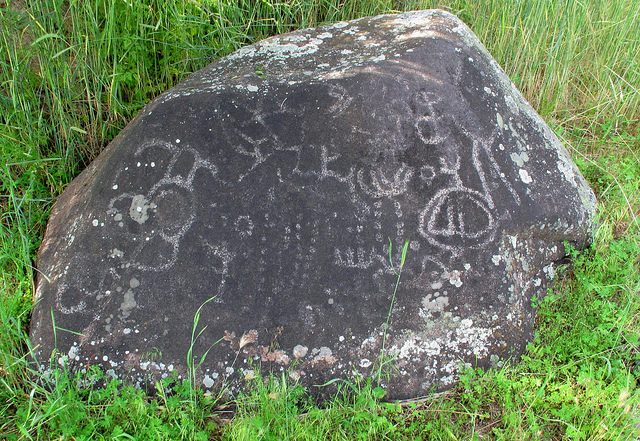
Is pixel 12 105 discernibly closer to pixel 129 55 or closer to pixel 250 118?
pixel 129 55

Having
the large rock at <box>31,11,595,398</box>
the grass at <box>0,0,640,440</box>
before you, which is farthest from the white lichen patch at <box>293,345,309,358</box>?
the grass at <box>0,0,640,440</box>

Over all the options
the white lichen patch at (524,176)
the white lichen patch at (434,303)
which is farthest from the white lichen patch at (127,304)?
the white lichen patch at (524,176)

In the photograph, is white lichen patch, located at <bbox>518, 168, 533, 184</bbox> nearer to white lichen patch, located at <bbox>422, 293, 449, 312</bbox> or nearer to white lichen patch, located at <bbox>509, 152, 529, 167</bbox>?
white lichen patch, located at <bbox>509, 152, 529, 167</bbox>

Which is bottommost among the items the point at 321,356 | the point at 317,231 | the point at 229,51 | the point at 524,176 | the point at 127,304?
the point at 321,356

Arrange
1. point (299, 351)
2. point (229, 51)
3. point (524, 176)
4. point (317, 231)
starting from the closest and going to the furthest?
point (299, 351)
point (317, 231)
point (524, 176)
point (229, 51)

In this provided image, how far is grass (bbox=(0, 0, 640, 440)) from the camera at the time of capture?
171 centimetres

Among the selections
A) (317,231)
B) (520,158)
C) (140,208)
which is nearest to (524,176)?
(520,158)

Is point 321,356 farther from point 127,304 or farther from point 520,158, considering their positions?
point 520,158

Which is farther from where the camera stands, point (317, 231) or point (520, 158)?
point (520, 158)

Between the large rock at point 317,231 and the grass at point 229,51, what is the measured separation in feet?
0.40

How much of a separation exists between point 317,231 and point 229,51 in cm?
163

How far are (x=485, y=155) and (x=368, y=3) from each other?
1.84m

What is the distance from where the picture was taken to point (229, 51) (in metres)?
2.90

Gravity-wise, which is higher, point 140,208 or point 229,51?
point 229,51
